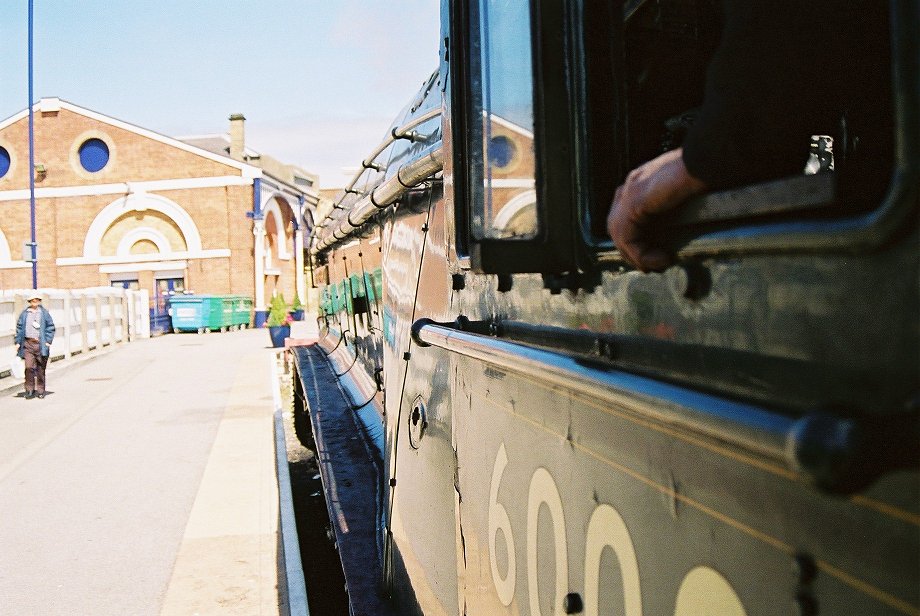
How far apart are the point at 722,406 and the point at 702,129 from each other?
335mm

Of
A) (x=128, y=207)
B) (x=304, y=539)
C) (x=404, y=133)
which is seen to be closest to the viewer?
(x=404, y=133)

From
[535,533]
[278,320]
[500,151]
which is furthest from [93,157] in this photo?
[535,533]

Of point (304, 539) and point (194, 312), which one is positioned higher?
point (194, 312)

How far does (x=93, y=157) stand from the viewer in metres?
36.9

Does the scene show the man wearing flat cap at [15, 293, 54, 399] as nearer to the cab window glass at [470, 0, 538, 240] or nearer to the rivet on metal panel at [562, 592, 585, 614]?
the cab window glass at [470, 0, 538, 240]

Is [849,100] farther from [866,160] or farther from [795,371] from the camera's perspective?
[795,371]

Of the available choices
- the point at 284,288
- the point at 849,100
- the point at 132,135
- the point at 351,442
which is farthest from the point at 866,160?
the point at 284,288

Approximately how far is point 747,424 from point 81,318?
22.8 m

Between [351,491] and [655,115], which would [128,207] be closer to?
[351,491]

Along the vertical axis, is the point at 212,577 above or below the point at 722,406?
below

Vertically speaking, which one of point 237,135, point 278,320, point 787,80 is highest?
point 237,135

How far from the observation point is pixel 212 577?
5746mm

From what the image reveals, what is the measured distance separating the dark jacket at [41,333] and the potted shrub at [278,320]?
28.8ft

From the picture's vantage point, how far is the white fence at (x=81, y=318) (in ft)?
53.0
